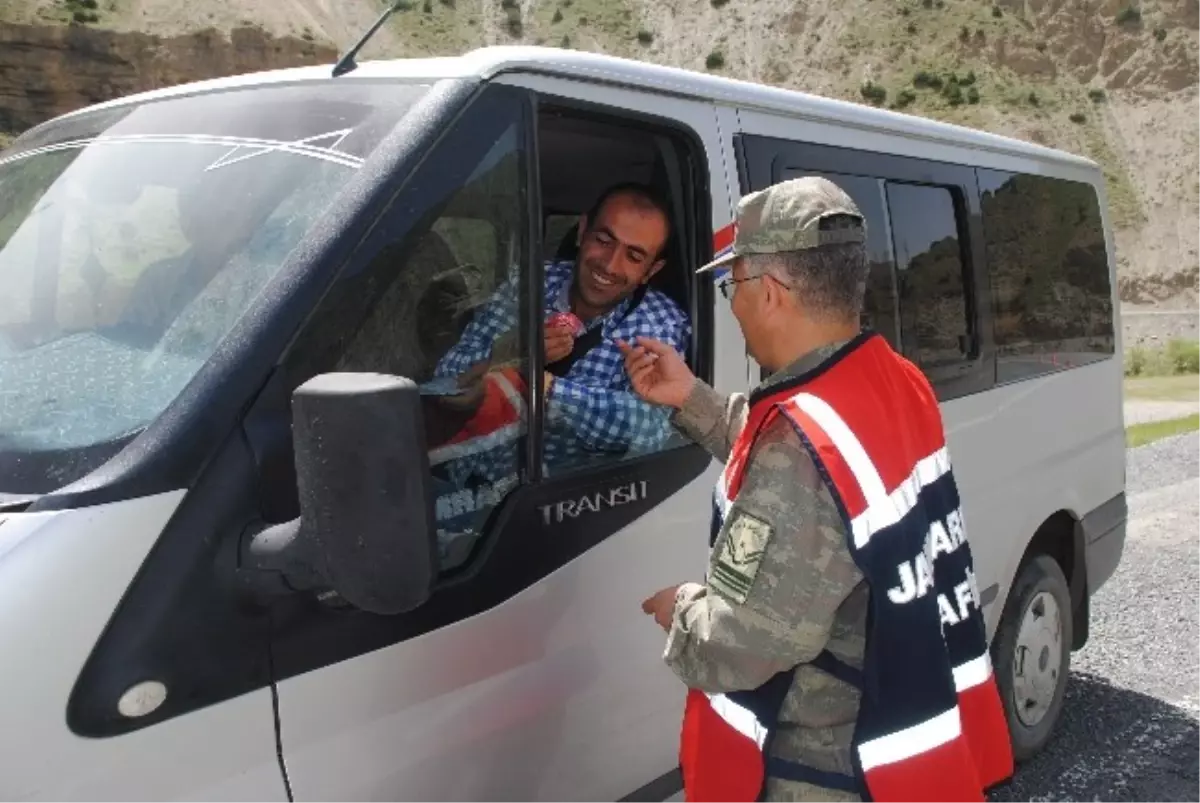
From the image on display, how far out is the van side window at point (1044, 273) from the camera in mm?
4242

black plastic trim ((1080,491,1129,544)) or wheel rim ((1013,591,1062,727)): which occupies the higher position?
black plastic trim ((1080,491,1129,544))

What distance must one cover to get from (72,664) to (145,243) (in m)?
0.83

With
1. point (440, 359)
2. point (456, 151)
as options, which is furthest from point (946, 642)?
point (456, 151)

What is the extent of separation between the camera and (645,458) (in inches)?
102

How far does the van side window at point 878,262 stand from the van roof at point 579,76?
0.62ft

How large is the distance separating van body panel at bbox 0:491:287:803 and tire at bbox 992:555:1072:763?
347cm

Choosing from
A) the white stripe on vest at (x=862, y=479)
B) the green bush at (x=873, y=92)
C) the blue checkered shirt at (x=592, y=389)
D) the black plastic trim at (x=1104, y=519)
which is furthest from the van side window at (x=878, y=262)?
the green bush at (x=873, y=92)

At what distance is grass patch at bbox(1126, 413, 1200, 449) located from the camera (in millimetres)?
14806

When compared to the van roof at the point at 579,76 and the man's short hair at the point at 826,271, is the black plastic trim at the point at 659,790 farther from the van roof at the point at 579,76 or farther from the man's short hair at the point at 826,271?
the van roof at the point at 579,76

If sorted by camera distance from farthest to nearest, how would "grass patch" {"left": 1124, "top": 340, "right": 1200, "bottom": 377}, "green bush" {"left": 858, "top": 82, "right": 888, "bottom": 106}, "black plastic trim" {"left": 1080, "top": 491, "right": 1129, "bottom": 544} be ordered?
"green bush" {"left": 858, "top": 82, "right": 888, "bottom": 106}
"grass patch" {"left": 1124, "top": 340, "right": 1200, "bottom": 377}
"black plastic trim" {"left": 1080, "top": 491, "right": 1129, "bottom": 544}

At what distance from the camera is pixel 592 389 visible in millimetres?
2516

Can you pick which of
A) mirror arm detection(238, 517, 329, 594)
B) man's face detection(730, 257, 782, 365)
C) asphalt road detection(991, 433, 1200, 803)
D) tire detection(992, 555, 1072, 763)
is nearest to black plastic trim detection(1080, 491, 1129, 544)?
tire detection(992, 555, 1072, 763)

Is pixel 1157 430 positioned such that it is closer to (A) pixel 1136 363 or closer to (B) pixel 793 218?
(A) pixel 1136 363

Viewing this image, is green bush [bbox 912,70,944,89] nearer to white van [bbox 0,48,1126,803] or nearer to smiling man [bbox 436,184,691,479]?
white van [bbox 0,48,1126,803]
